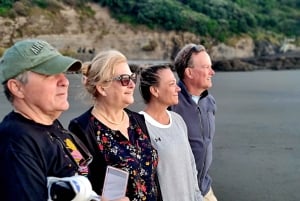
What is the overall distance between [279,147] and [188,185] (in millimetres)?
8562

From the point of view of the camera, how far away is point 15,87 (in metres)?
2.40

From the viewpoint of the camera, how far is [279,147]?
11797 millimetres

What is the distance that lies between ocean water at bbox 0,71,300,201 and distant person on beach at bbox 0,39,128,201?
893mm

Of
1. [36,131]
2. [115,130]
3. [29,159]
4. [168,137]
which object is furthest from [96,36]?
[29,159]

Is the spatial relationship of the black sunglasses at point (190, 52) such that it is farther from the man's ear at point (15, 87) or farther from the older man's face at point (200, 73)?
the man's ear at point (15, 87)

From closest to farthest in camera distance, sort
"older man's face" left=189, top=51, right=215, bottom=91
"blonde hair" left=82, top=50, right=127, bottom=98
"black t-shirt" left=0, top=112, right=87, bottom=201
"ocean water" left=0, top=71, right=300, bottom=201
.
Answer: "black t-shirt" left=0, top=112, right=87, bottom=201
"blonde hair" left=82, top=50, right=127, bottom=98
"older man's face" left=189, top=51, right=215, bottom=91
"ocean water" left=0, top=71, right=300, bottom=201

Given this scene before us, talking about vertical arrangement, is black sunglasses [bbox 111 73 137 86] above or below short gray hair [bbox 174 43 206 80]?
above

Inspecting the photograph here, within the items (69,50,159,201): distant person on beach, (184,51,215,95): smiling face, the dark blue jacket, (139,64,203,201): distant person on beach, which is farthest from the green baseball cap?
(184,51,215,95): smiling face

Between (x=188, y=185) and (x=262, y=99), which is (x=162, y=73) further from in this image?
(x=262, y=99)

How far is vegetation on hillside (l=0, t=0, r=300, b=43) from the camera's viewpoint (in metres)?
63.4

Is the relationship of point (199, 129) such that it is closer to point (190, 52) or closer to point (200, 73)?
point (200, 73)

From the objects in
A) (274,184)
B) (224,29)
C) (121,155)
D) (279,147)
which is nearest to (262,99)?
(279,147)

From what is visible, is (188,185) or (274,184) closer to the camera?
(188,185)

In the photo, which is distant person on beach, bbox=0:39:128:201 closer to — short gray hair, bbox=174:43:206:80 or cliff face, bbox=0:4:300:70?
short gray hair, bbox=174:43:206:80
